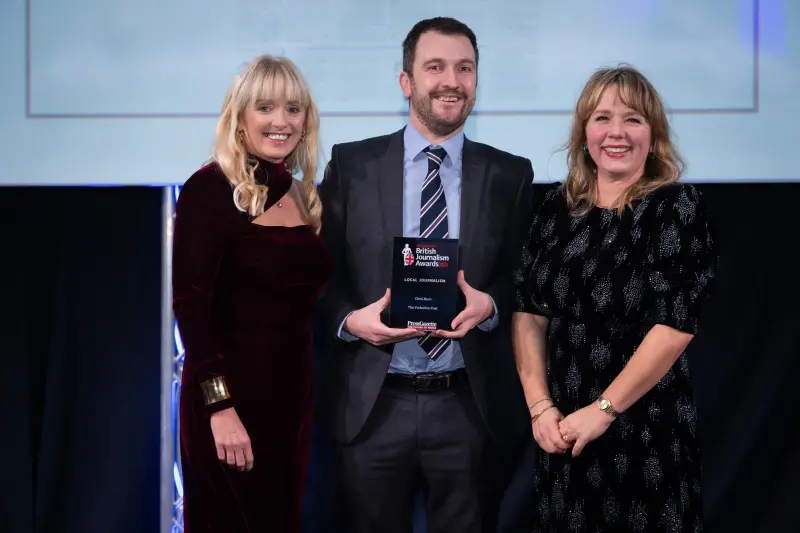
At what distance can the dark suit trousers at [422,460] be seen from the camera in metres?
2.24

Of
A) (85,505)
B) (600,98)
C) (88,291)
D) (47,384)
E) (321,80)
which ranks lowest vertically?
(85,505)

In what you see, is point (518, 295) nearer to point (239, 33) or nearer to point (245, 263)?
point (245, 263)

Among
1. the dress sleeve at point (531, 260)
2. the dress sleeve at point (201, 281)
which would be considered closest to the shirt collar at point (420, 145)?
the dress sleeve at point (531, 260)

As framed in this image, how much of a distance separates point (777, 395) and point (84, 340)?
2.65 meters

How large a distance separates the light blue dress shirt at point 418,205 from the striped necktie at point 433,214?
0.6 inches

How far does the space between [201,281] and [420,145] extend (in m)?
0.72

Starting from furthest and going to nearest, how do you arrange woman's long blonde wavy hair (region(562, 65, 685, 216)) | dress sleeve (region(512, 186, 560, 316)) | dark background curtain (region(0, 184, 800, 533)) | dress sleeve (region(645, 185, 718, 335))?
dark background curtain (region(0, 184, 800, 533))
dress sleeve (region(512, 186, 560, 316))
woman's long blonde wavy hair (region(562, 65, 685, 216))
dress sleeve (region(645, 185, 718, 335))

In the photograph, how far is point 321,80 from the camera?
2.78m

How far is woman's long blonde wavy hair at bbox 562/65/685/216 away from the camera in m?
2.05

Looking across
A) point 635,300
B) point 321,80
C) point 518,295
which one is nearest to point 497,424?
point 518,295

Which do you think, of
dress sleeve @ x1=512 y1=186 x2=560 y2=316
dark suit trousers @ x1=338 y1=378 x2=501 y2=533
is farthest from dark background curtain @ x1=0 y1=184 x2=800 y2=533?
dress sleeve @ x1=512 y1=186 x2=560 y2=316

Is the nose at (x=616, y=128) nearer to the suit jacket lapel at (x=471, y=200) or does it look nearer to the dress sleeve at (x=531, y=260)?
the dress sleeve at (x=531, y=260)

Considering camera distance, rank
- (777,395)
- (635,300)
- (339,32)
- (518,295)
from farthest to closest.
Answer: (777,395), (339,32), (518,295), (635,300)

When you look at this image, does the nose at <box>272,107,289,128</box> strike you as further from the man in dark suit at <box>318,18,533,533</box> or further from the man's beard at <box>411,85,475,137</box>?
the man's beard at <box>411,85,475,137</box>
